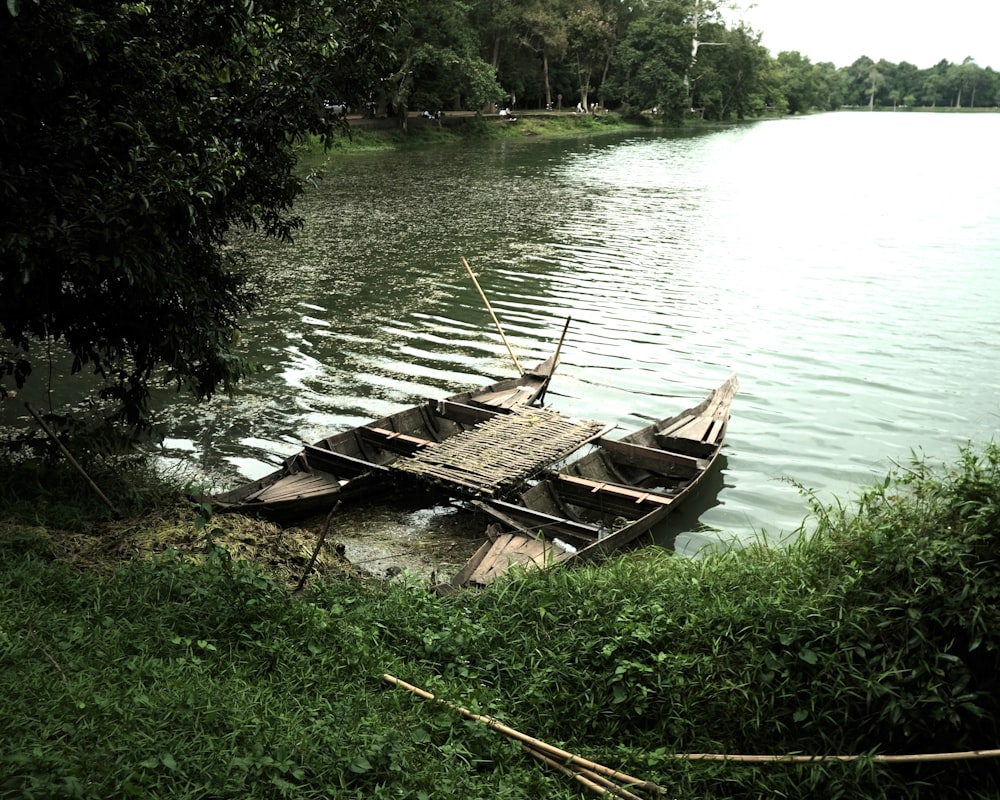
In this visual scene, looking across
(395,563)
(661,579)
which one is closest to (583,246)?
(395,563)

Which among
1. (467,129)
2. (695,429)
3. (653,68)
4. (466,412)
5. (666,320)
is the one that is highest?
(653,68)

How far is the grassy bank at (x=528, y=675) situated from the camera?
3553mm

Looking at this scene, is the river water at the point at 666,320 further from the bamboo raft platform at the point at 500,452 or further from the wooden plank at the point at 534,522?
the wooden plank at the point at 534,522

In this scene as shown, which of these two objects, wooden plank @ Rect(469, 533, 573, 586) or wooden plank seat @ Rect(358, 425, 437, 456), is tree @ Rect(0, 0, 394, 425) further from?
wooden plank @ Rect(469, 533, 573, 586)

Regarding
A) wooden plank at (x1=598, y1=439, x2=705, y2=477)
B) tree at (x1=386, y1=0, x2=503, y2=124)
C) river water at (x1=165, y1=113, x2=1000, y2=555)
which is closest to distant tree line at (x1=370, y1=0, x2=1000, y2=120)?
tree at (x1=386, y1=0, x2=503, y2=124)

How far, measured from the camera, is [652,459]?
8.52 metres

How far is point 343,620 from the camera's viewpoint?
4871mm

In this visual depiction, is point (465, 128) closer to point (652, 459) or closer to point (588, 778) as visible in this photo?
point (652, 459)

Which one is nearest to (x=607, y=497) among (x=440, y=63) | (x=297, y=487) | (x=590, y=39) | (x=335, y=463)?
(x=335, y=463)

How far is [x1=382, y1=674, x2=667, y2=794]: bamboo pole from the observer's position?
3.85 metres

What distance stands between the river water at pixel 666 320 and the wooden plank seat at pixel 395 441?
0.68m

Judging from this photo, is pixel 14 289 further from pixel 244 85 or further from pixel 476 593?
pixel 476 593

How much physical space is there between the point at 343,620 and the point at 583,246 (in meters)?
16.6

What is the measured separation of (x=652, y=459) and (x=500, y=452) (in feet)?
5.09
